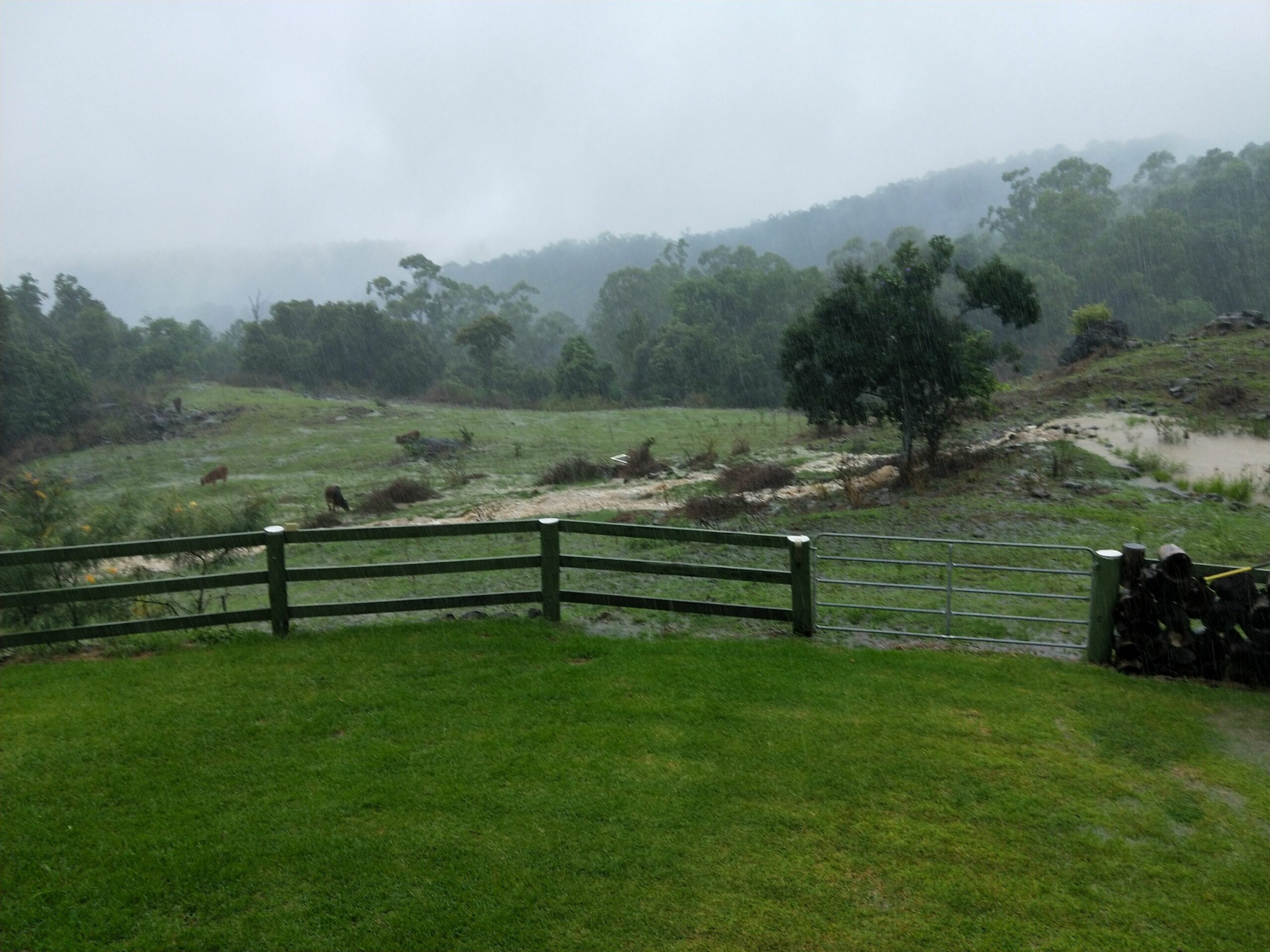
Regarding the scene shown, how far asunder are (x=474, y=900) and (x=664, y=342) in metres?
54.6

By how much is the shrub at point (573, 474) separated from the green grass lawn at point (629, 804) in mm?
16973

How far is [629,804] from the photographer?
16.2 feet

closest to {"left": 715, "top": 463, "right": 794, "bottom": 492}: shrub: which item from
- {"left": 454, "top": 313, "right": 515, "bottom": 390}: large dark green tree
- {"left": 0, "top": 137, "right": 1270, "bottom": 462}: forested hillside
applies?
{"left": 0, "top": 137, "right": 1270, "bottom": 462}: forested hillside

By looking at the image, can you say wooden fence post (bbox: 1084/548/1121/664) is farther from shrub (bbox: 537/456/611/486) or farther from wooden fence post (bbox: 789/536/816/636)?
shrub (bbox: 537/456/611/486)

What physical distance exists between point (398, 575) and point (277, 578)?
1014 mm

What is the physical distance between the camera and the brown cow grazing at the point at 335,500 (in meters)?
22.4

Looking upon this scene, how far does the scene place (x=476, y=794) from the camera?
5.08 m

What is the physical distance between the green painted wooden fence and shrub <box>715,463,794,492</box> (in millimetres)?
12489

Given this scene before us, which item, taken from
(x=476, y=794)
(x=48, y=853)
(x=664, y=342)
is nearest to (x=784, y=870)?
(x=476, y=794)

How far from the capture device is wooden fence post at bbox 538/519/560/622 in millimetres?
7695

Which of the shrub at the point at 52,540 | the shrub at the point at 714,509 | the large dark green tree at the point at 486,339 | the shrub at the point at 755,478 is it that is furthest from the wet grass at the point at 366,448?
the large dark green tree at the point at 486,339

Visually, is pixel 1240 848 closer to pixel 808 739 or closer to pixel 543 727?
pixel 808 739

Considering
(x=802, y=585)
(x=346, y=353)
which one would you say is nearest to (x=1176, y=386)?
(x=802, y=585)

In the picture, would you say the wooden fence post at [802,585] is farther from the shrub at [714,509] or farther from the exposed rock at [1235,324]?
the exposed rock at [1235,324]
